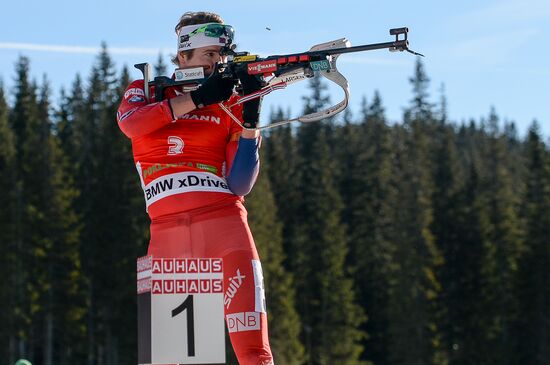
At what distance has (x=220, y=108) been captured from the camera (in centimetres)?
750

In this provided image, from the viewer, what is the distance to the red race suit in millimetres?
7086

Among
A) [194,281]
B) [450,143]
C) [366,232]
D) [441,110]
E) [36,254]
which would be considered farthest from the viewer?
[441,110]

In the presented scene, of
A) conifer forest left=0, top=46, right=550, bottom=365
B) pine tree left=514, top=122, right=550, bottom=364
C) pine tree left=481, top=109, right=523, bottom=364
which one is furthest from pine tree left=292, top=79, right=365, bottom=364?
pine tree left=514, top=122, right=550, bottom=364

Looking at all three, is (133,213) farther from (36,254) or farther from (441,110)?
(441,110)

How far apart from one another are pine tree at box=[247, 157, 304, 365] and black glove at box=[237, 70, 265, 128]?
6155 cm

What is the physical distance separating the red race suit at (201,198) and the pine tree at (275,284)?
61400 millimetres

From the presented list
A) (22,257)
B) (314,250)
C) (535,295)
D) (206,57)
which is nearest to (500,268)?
(535,295)

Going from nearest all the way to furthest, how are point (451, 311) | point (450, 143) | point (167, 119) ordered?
point (167, 119)
point (451, 311)
point (450, 143)

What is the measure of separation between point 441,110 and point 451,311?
56533 mm

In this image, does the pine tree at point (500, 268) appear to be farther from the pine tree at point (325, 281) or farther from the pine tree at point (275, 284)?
the pine tree at point (275, 284)

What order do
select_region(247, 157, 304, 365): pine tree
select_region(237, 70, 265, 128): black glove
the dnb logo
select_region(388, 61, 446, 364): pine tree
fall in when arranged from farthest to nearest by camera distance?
select_region(388, 61, 446, 364): pine tree, select_region(247, 157, 304, 365): pine tree, select_region(237, 70, 265, 128): black glove, the dnb logo

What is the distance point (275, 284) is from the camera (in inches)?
2908

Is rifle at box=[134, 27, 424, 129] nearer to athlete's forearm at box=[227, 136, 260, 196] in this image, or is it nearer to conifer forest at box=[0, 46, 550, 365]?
athlete's forearm at box=[227, 136, 260, 196]

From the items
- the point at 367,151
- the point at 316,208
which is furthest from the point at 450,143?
the point at 316,208
